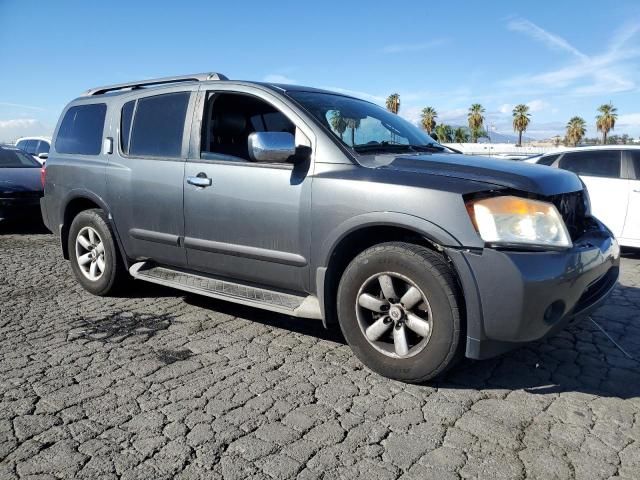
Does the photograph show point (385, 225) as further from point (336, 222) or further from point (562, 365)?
point (562, 365)

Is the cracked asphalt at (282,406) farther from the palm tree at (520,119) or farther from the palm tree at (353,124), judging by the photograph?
the palm tree at (520,119)

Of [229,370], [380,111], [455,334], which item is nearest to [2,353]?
[229,370]

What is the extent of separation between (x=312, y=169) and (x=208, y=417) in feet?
5.34

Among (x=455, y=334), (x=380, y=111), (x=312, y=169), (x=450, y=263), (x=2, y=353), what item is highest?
(x=380, y=111)

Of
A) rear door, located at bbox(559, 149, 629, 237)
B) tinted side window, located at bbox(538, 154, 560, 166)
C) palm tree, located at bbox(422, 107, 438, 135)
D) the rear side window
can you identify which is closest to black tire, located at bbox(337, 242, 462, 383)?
the rear side window

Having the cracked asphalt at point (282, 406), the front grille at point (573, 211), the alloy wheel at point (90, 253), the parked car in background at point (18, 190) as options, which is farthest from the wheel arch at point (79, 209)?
the parked car in background at point (18, 190)

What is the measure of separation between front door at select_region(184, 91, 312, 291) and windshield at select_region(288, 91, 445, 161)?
23 cm

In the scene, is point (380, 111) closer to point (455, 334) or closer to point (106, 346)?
point (455, 334)

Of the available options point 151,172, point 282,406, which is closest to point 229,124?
point 151,172

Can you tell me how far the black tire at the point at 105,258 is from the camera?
15.9ft

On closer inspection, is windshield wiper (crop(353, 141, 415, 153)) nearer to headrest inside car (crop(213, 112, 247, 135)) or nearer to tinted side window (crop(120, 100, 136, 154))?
headrest inside car (crop(213, 112, 247, 135))

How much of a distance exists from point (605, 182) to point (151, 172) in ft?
18.9

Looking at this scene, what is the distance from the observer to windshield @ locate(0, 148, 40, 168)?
991 cm

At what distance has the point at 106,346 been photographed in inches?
149
